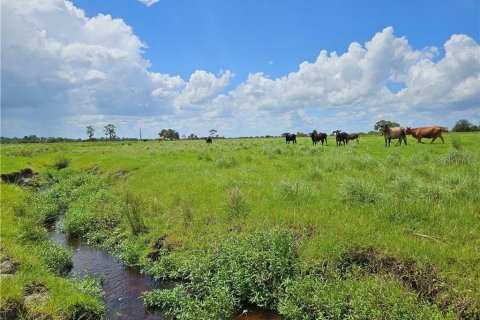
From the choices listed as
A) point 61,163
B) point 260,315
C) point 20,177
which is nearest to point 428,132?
point 260,315

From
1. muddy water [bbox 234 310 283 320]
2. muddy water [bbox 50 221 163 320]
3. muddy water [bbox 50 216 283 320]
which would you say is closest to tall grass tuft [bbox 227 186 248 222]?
muddy water [bbox 50 216 283 320]

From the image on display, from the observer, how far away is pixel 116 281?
9.41m

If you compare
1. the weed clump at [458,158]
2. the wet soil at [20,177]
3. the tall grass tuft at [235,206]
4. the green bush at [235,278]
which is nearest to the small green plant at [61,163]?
the wet soil at [20,177]

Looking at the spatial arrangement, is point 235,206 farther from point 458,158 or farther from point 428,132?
point 428,132

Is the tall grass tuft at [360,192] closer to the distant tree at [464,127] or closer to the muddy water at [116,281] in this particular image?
the muddy water at [116,281]

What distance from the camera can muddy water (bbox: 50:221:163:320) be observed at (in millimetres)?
7754

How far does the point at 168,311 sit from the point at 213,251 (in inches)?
77.4

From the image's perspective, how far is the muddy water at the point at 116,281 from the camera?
7.75m

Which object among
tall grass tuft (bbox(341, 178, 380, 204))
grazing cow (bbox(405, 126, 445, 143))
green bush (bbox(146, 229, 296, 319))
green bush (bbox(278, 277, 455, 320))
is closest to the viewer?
green bush (bbox(278, 277, 455, 320))

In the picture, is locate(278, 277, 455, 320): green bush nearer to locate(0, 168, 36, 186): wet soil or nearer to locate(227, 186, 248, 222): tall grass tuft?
locate(227, 186, 248, 222): tall grass tuft

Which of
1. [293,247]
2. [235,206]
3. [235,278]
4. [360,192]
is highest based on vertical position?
[360,192]

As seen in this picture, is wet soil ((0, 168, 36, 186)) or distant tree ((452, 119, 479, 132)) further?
distant tree ((452, 119, 479, 132))

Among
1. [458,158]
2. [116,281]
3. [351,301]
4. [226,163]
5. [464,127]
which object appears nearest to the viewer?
[351,301]

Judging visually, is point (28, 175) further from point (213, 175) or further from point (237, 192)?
point (237, 192)
